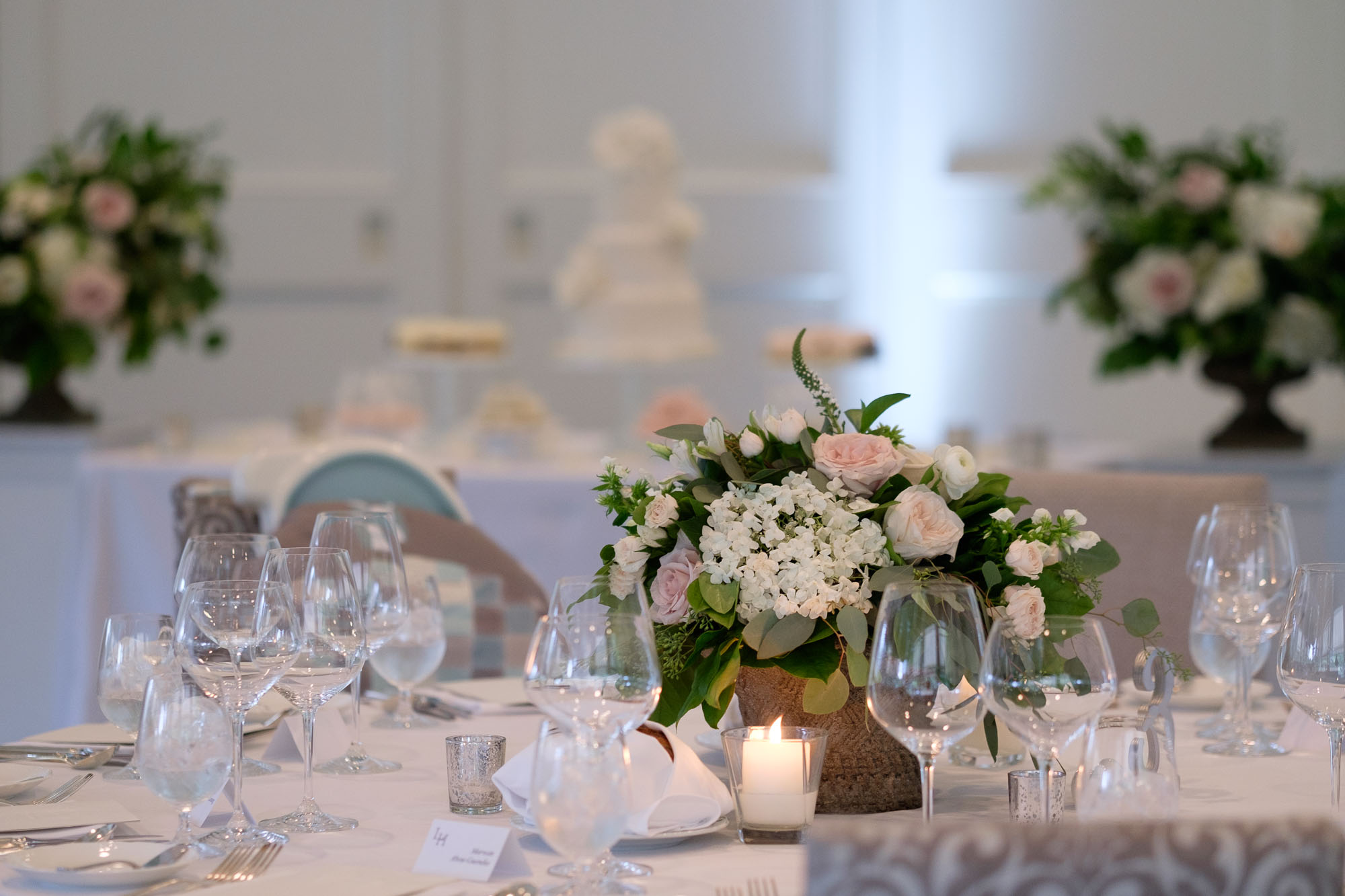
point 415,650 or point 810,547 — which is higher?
point 810,547

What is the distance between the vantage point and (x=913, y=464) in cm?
116

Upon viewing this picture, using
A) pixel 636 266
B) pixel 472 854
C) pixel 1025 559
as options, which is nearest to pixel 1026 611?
pixel 1025 559

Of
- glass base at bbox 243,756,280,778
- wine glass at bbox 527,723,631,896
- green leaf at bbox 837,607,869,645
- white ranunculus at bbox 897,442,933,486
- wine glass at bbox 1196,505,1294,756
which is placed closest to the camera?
wine glass at bbox 527,723,631,896

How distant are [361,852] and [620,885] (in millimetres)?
213

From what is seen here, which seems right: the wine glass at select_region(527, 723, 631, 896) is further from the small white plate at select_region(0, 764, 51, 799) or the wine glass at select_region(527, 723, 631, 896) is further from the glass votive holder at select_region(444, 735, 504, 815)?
the small white plate at select_region(0, 764, 51, 799)

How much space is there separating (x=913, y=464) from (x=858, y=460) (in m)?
0.07

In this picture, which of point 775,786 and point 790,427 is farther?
point 790,427

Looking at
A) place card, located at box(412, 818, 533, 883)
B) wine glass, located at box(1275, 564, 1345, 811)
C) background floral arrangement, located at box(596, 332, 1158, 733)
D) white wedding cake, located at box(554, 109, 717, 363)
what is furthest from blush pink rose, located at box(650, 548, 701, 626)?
white wedding cake, located at box(554, 109, 717, 363)

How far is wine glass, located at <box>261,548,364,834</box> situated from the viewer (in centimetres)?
114

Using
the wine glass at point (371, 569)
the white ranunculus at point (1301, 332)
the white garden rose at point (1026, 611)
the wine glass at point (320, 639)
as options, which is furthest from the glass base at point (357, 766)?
the white ranunculus at point (1301, 332)

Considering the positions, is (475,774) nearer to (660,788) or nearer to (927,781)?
(660,788)

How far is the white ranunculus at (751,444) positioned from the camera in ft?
3.79

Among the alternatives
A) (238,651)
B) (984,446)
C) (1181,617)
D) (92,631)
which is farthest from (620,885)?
(984,446)

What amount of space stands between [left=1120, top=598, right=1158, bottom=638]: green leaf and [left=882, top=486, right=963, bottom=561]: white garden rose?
153 millimetres
